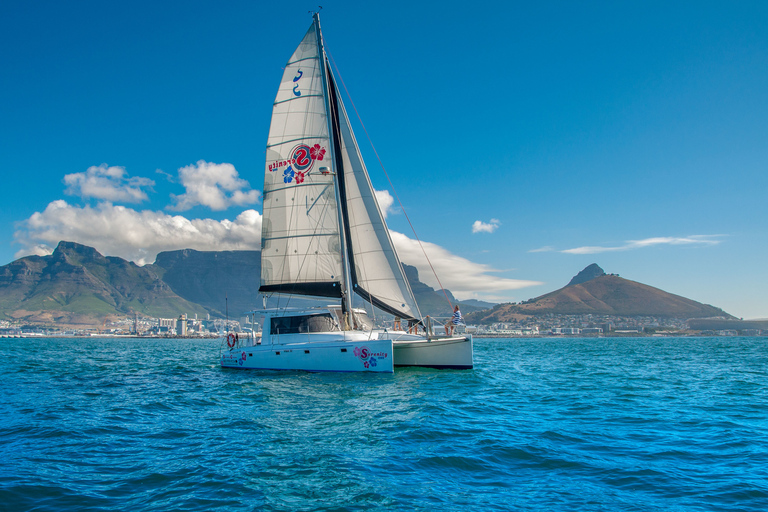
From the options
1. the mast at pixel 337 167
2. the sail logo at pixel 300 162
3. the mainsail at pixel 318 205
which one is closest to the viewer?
the mainsail at pixel 318 205

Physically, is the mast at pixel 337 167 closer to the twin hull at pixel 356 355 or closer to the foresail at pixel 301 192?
the foresail at pixel 301 192

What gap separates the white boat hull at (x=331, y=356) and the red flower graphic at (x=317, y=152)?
33.7 feet

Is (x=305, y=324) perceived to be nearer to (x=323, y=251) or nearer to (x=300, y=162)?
(x=323, y=251)

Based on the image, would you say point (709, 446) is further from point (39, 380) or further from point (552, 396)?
point (39, 380)

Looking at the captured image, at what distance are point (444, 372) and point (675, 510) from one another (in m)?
16.9

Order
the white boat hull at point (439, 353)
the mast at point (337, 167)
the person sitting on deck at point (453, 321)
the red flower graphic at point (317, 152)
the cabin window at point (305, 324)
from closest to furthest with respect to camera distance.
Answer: the person sitting on deck at point (453, 321) < the white boat hull at point (439, 353) < the cabin window at point (305, 324) < the mast at point (337, 167) < the red flower graphic at point (317, 152)

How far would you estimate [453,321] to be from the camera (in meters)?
22.1

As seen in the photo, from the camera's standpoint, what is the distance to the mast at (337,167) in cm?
2378

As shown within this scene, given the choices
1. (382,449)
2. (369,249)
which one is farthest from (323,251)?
(382,449)

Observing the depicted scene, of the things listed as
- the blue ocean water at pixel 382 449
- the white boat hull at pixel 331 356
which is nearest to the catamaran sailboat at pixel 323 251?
the white boat hull at pixel 331 356

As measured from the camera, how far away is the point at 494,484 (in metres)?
7.21

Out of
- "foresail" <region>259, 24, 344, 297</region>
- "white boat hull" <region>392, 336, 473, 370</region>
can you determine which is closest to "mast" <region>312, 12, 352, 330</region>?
"foresail" <region>259, 24, 344, 297</region>

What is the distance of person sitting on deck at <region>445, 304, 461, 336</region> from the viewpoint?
71.3 ft

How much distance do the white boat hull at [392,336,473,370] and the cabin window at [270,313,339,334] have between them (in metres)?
3.57
